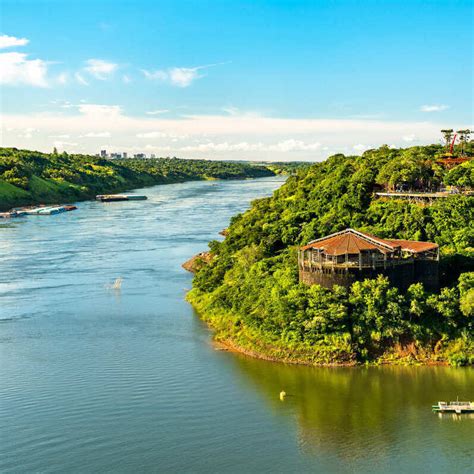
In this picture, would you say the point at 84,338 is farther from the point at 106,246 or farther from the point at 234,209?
the point at 234,209

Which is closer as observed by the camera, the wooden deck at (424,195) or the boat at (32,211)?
the wooden deck at (424,195)

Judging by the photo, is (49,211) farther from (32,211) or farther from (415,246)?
(415,246)

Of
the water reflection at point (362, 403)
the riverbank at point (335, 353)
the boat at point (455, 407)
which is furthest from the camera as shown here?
the riverbank at point (335, 353)

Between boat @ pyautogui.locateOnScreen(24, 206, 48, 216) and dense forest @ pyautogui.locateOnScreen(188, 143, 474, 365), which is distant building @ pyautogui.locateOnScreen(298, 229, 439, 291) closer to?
dense forest @ pyautogui.locateOnScreen(188, 143, 474, 365)

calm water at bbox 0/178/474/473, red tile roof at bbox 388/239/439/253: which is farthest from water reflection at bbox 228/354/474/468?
red tile roof at bbox 388/239/439/253

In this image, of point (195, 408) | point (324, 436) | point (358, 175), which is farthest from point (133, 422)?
point (358, 175)

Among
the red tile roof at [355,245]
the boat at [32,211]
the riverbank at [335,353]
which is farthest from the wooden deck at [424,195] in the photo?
the boat at [32,211]

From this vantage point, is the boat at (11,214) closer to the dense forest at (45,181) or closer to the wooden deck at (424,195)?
the dense forest at (45,181)
